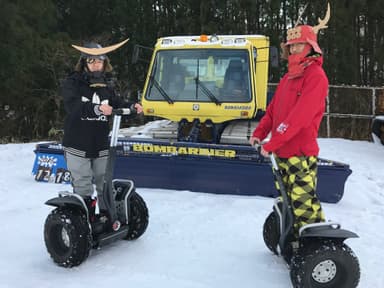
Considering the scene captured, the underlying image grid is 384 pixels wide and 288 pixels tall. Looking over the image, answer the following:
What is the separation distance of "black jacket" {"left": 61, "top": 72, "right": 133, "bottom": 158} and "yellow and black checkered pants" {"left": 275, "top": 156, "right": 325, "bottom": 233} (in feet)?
4.89

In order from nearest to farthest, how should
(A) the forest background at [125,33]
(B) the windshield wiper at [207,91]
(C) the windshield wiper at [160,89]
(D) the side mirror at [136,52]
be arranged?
1. (B) the windshield wiper at [207,91]
2. (C) the windshield wiper at [160,89]
3. (D) the side mirror at [136,52]
4. (A) the forest background at [125,33]

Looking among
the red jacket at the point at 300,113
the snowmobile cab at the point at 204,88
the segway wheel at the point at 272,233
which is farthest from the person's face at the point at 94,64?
the snowmobile cab at the point at 204,88

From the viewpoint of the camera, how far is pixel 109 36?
17.5 metres

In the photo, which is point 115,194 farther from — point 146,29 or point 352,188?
point 146,29

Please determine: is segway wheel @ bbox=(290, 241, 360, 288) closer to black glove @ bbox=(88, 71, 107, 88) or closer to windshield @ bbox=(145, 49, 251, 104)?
black glove @ bbox=(88, 71, 107, 88)

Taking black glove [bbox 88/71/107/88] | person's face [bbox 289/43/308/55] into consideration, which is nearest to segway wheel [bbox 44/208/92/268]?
black glove [bbox 88/71/107/88]

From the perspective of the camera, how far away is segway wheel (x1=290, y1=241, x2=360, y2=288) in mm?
2895

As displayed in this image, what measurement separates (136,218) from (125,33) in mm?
15436

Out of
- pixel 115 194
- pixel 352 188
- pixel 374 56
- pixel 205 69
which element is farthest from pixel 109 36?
pixel 115 194

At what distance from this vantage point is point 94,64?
3.57 m

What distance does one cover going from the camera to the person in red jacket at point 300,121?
9.65 feet

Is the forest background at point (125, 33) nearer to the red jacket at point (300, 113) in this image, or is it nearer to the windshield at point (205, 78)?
the windshield at point (205, 78)

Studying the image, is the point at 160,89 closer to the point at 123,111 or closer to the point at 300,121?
the point at 123,111

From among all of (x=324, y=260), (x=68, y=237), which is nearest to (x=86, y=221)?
(x=68, y=237)
